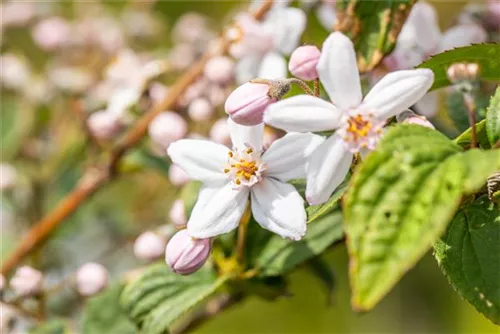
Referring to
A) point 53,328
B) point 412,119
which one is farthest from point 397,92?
point 53,328

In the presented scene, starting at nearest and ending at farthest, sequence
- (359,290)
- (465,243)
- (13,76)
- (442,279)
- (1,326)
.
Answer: (359,290)
(465,243)
(1,326)
(13,76)
(442,279)

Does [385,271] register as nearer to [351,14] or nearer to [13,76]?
[351,14]

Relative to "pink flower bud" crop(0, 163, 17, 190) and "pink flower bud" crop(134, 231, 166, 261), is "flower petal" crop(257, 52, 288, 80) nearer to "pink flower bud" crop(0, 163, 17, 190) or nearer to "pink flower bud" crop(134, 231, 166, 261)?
"pink flower bud" crop(134, 231, 166, 261)

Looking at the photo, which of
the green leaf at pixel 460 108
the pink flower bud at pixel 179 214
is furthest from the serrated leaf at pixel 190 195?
the green leaf at pixel 460 108

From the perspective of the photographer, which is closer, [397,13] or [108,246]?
[397,13]

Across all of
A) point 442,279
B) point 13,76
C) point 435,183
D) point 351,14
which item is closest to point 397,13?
point 351,14

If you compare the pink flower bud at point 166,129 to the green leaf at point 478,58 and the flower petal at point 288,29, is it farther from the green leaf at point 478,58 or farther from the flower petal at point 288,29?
the green leaf at point 478,58

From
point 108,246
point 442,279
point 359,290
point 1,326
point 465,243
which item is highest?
point 359,290
